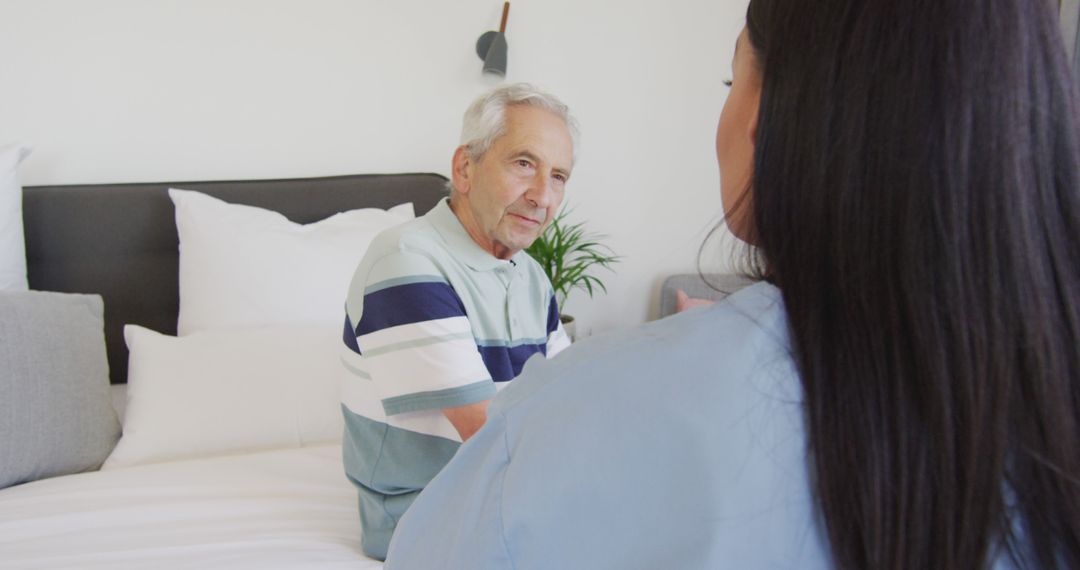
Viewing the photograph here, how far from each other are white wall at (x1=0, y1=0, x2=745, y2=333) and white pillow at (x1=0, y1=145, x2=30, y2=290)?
197 mm

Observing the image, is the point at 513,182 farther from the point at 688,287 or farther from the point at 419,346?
the point at 688,287

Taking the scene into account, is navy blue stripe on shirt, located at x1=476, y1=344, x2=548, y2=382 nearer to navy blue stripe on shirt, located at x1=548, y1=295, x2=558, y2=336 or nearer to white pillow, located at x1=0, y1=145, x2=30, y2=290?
navy blue stripe on shirt, located at x1=548, y1=295, x2=558, y2=336

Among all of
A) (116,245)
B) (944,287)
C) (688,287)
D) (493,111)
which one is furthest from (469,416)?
(688,287)

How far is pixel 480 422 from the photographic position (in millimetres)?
1180

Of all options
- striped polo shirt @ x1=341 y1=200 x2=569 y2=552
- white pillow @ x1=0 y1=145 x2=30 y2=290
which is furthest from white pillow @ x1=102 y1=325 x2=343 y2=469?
striped polo shirt @ x1=341 y1=200 x2=569 y2=552

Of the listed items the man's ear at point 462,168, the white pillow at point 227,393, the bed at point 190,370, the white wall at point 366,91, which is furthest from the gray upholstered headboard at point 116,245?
the man's ear at point 462,168

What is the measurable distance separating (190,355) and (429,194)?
2.94 ft

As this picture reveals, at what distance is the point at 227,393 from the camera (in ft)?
6.25

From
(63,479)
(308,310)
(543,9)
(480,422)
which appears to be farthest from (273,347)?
(543,9)

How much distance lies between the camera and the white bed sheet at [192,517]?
1366mm

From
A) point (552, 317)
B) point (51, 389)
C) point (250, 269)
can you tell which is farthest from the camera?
point (250, 269)

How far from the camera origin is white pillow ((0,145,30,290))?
6.47 ft

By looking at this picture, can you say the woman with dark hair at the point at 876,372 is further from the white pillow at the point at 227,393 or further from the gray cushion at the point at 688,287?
the gray cushion at the point at 688,287

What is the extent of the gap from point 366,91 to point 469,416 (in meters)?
1.63
